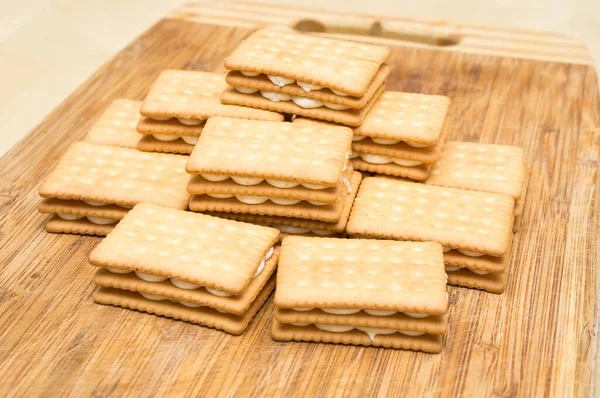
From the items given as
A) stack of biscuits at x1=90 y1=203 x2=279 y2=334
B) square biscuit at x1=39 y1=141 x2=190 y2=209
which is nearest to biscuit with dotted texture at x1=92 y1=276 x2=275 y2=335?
stack of biscuits at x1=90 y1=203 x2=279 y2=334

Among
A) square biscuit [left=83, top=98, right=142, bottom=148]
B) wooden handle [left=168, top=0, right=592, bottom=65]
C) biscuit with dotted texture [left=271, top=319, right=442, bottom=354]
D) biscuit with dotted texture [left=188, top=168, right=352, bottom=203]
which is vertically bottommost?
wooden handle [left=168, top=0, right=592, bottom=65]

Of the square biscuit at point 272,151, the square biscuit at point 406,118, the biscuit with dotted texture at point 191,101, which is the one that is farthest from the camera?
the biscuit with dotted texture at point 191,101

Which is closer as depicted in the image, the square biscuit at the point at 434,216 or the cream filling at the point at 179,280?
Answer: the cream filling at the point at 179,280

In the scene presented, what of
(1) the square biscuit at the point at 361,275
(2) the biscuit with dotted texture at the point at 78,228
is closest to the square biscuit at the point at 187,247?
(1) the square biscuit at the point at 361,275

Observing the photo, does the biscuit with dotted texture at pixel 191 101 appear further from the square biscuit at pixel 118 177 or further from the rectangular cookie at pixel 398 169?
the rectangular cookie at pixel 398 169

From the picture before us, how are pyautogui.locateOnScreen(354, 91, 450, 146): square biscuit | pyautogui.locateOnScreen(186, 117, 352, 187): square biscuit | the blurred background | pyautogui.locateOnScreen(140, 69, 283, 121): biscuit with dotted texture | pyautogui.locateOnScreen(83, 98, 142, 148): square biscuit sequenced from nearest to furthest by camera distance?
pyautogui.locateOnScreen(186, 117, 352, 187): square biscuit < pyautogui.locateOnScreen(354, 91, 450, 146): square biscuit < pyautogui.locateOnScreen(140, 69, 283, 121): biscuit with dotted texture < pyautogui.locateOnScreen(83, 98, 142, 148): square biscuit < the blurred background

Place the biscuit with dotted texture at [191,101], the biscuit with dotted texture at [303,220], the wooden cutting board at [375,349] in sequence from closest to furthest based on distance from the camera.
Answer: the wooden cutting board at [375,349] < the biscuit with dotted texture at [303,220] < the biscuit with dotted texture at [191,101]

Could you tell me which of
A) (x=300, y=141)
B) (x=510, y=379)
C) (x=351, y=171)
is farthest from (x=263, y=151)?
(x=510, y=379)

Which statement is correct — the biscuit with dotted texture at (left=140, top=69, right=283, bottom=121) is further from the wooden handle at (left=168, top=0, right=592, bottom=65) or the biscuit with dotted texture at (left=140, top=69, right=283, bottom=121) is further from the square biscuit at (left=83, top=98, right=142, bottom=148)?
the wooden handle at (left=168, top=0, right=592, bottom=65)

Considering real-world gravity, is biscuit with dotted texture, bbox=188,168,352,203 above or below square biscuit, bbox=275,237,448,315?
above
